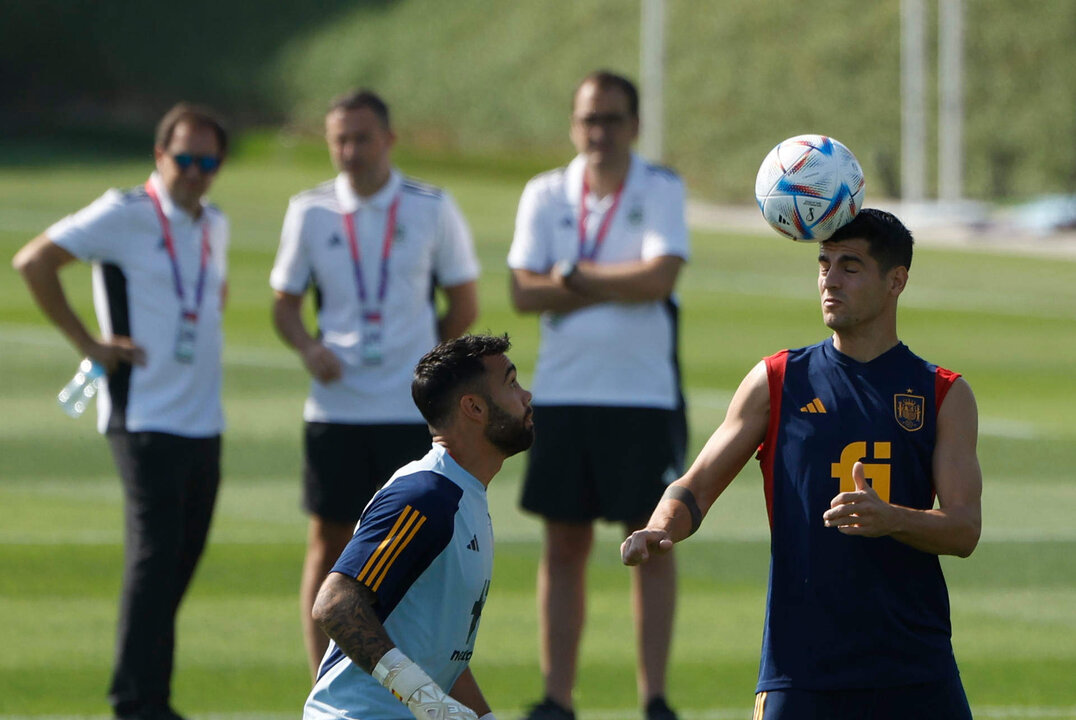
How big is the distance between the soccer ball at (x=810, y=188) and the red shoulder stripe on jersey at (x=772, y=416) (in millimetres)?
379

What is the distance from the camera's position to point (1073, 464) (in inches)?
576

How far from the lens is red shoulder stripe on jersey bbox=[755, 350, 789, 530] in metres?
5.00

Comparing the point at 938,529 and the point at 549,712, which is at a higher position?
the point at 938,529

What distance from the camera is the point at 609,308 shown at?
7.91 metres

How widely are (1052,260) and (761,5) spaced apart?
22.5 m

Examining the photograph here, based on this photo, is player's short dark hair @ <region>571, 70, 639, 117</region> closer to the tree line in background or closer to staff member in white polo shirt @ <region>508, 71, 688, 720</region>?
staff member in white polo shirt @ <region>508, 71, 688, 720</region>

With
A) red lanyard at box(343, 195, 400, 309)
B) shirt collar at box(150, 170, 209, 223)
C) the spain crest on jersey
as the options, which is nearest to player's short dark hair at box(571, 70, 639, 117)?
red lanyard at box(343, 195, 400, 309)

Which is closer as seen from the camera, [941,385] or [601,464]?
[941,385]

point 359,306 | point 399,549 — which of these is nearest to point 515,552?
point 359,306

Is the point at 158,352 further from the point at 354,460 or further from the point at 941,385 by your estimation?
the point at 941,385

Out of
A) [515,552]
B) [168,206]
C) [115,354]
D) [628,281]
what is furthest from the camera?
[515,552]

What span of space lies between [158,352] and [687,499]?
10.9 ft

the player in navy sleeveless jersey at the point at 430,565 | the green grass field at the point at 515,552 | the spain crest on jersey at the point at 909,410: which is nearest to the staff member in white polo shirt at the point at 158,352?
the green grass field at the point at 515,552

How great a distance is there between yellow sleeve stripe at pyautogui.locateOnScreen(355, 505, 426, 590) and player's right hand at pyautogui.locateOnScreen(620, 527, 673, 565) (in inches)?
21.9
